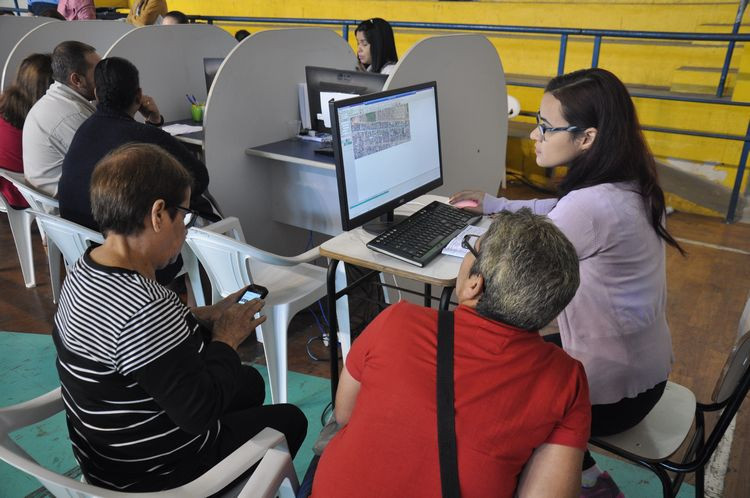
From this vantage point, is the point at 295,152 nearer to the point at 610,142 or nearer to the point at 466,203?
the point at 466,203

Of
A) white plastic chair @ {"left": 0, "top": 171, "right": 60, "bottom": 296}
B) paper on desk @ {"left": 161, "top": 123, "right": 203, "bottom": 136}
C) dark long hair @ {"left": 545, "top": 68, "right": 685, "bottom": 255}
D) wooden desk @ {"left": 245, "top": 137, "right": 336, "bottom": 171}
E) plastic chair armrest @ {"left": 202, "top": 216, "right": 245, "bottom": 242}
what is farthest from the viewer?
paper on desk @ {"left": 161, "top": 123, "right": 203, "bottom": 136}

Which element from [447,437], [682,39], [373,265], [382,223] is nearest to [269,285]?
[382,223]

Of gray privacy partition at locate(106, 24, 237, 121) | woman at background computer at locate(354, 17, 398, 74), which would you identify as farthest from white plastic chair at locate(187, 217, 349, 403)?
woman at background computer at locate(354, 17, 398, 74)

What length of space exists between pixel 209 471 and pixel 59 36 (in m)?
3.88

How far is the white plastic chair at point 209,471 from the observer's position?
→ 93 cm

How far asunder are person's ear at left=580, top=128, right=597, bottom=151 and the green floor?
3.43ft

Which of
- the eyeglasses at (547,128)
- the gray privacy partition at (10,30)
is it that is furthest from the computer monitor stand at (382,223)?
the gray privacy partition at (10,30)

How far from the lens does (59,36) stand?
12.8 feet

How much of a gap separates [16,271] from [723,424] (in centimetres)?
329

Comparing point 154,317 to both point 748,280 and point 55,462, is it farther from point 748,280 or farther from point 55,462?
point 748,280

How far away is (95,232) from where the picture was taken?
198 cm

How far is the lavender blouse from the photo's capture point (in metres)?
1.26

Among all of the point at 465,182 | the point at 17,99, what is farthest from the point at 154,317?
the point at 17,99

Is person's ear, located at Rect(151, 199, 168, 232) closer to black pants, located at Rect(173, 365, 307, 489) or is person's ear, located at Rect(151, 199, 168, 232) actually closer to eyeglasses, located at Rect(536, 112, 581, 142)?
black pants, located at Rect(173, 365, 307, 489)
